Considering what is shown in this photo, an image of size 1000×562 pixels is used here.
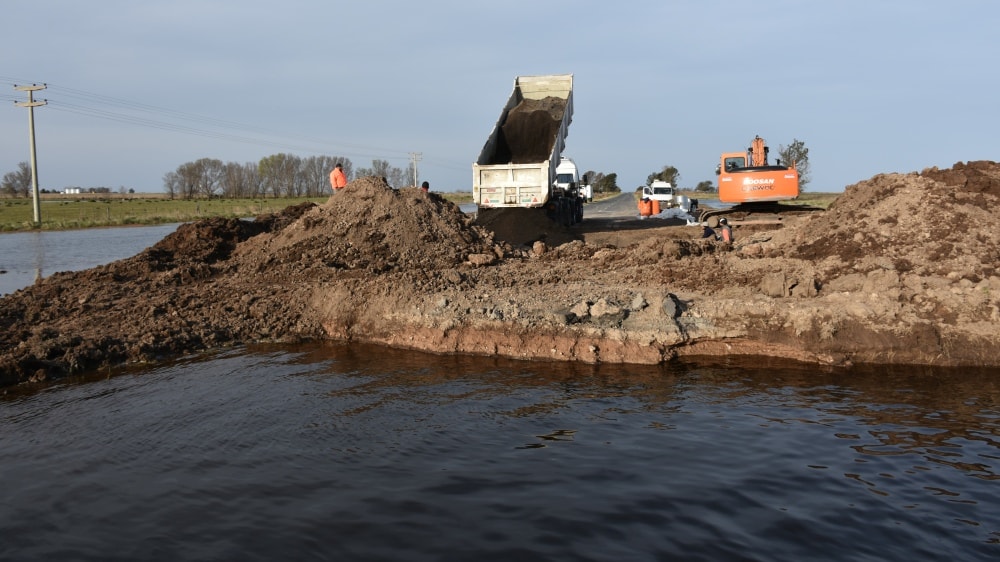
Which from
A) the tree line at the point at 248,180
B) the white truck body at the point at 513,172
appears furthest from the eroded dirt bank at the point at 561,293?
the tree line at the point at 248,180

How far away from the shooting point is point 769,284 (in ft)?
31.4

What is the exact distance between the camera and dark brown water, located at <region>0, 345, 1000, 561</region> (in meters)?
4.67

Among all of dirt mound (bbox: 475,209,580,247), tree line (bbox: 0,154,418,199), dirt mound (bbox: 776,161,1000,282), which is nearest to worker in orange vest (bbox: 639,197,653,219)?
dirt mound (bbox: 475,209,580,247)

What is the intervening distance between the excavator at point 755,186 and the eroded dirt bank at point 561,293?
6465mm

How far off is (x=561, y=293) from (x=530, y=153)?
11.6m

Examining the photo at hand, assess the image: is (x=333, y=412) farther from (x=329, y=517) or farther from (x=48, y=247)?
(x=48, y=247)

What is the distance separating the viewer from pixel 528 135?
2120cm

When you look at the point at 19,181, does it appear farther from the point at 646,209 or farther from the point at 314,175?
the point at 646,209

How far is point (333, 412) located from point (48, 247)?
23.9 m

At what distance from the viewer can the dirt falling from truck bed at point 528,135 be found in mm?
20922

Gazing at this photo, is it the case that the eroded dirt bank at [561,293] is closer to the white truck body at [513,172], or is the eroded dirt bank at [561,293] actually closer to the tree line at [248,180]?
the white truck body at [513,172]

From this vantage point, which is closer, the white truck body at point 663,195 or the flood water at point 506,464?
the flood water at point 506,464

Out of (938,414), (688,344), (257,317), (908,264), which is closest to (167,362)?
(257,317)

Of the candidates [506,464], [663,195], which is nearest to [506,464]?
[506,464]
